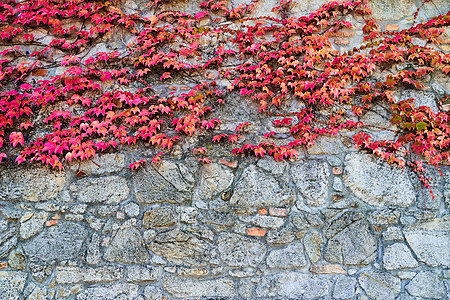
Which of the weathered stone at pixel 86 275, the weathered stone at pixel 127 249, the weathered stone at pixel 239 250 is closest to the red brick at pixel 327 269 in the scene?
the weathered stone at pixel 239 250

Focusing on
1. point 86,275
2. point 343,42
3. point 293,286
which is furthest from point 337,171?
point 86,275

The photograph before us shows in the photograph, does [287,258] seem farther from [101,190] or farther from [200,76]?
[200,76]

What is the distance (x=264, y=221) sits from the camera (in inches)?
Result: 104

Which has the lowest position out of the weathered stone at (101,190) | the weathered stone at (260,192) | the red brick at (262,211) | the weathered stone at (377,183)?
the weathered stone at (101,190)

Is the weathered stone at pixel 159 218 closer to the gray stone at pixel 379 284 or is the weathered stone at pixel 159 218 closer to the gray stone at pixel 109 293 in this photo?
the gray stone at pixel 109 293

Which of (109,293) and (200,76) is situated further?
(200,76)

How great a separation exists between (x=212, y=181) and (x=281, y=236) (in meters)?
0.75

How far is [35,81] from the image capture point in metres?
3.07

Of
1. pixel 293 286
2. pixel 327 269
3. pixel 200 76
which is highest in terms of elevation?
pixel 200 76

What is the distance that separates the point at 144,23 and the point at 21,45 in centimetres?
129

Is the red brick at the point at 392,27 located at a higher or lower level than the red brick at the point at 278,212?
higher

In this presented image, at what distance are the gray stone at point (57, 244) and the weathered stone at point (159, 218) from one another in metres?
0.53

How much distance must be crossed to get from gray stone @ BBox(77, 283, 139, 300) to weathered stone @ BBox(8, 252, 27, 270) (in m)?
0.55

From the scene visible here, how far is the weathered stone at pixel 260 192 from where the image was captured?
8.79 feet
